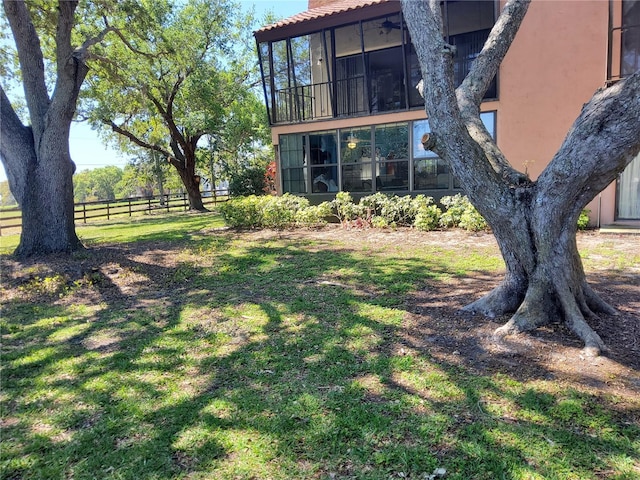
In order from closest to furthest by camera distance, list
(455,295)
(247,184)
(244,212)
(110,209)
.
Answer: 1. (455,295)
2. (244,212)
3. (247,184)
4. (110,209)

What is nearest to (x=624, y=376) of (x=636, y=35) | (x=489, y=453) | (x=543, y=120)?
(x=489, y=453)

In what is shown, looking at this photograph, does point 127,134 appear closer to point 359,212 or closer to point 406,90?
point 359,212

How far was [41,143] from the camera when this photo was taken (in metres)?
8.23

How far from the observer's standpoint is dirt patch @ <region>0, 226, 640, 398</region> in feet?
10.8

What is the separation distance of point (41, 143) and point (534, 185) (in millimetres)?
8703

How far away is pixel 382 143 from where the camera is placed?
11891 millimetres

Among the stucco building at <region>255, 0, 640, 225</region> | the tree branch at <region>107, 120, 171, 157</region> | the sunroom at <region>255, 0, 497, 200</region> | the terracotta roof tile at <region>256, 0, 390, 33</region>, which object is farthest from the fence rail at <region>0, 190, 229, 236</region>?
the terracotta roof tile at <region>256, 0, 390, 33</region>

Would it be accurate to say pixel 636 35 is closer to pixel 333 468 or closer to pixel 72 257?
pixel 333 468

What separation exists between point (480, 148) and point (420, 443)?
9.38ft

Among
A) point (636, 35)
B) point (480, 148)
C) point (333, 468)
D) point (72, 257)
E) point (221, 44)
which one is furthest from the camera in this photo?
point (221, 44)

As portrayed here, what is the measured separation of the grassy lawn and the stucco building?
21.4 ft

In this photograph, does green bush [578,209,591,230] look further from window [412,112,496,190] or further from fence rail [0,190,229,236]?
fence rail [0,190,229,236]

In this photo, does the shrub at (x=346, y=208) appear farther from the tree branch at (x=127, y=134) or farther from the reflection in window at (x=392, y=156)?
the tree branch at (x=127, y=134)

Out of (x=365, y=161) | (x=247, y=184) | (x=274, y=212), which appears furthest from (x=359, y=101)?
(x=247, y=184)
